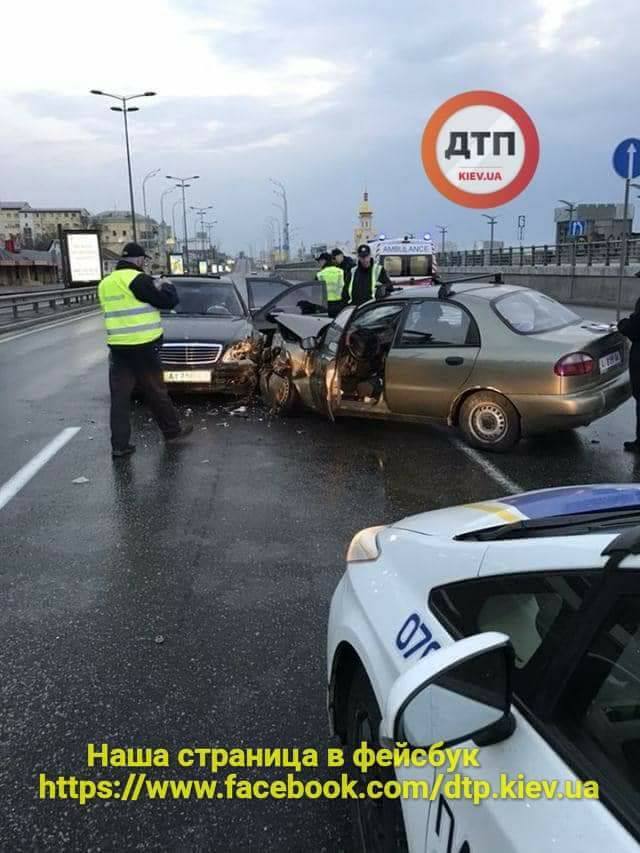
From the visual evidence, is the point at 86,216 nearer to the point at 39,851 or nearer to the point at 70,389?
the point at 70,389

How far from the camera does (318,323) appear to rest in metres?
8.29

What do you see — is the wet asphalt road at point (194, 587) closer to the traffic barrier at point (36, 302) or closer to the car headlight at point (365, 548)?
the car headlight at point (365, 548)

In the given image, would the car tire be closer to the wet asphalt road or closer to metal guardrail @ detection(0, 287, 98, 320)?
the wet asphalt road

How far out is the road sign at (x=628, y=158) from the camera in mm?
9984

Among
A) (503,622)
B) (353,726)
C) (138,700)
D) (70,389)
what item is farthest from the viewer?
(70,389)

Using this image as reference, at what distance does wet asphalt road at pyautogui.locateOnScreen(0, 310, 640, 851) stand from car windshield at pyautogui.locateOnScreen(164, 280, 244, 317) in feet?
9.48

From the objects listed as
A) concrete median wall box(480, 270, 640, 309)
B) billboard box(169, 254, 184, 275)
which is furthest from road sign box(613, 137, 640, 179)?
billboard box(169, 254, 184, 275)

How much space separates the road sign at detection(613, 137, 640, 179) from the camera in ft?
32.8

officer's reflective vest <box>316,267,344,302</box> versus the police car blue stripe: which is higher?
officer's reflective vest <box>316,267,344,302</box>

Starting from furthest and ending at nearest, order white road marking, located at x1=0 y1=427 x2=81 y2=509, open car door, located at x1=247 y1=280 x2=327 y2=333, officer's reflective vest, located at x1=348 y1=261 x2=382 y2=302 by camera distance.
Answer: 1. officer's reflective vest, located at x1=348 y1=261 x2=382 y2=302
2. open car door, located at x1=247 y1=280 x2=327 y2=333
3. white road marking, located at x1=0 y1=427 x2=81 y2=509

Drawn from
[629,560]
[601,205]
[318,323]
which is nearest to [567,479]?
[318,323]

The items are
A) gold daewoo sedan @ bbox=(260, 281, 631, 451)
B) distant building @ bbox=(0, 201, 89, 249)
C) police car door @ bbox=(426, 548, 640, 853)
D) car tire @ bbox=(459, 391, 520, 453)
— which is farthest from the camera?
distant building @ bbox=(0, 201, 89, 249)

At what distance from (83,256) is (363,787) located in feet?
115

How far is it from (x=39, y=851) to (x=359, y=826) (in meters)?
1.03
